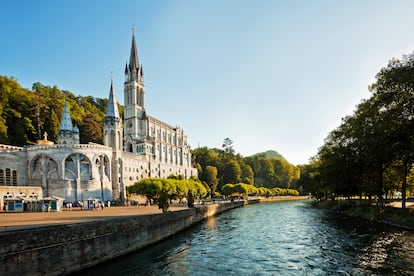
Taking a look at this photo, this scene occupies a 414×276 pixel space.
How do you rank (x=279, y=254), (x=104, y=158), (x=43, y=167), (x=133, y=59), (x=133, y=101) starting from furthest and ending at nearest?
(x=133, y=59) → (x=133, y=101) → (x=104, y=158) → (x=43, y=167) → (x=279, y=254)

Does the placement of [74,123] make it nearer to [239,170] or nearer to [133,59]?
[133,59]

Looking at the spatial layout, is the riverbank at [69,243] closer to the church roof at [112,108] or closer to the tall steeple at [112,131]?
the tall steeple at [112,131]

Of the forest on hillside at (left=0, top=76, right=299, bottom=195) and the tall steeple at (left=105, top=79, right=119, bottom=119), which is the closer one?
the tall steeple at (left=105, top=79, right=119, bottom=119)

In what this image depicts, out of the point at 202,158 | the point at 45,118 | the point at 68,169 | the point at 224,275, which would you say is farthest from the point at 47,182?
the point at 202,158

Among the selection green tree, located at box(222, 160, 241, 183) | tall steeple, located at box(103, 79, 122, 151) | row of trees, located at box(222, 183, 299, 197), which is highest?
tall steeple, located at box(103, 79, 122, 151)

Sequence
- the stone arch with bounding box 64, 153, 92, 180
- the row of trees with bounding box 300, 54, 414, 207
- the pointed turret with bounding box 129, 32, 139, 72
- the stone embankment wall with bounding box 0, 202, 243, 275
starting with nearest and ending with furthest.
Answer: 1. the stone embankment wall with bounding box 0, 202, 243, 275
2. the row of trees with bounding box 300, 54, 414, 207
3. the stone arch with bounding box 64, 153, 92, 180
4. the pointed turret with bounding box 129, 32, 139, 72

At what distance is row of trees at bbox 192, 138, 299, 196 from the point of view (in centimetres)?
14125

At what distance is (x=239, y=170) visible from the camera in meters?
144

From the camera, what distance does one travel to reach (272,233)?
34656 millimetres

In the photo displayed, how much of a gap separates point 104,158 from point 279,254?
52.8m

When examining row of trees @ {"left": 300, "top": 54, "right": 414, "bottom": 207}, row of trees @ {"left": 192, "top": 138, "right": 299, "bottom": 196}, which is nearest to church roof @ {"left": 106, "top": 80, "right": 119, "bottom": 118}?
row of trees @ {"left": 300, "top": 54, "right": 414, "bottom": 207}

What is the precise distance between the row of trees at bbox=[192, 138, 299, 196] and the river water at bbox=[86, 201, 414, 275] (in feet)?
316

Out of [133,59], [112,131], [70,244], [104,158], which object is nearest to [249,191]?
[112,131]

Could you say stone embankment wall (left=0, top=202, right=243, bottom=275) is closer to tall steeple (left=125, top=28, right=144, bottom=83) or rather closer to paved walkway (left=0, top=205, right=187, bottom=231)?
paved walkway (left=0, top=205, right=187, bottom=231)
